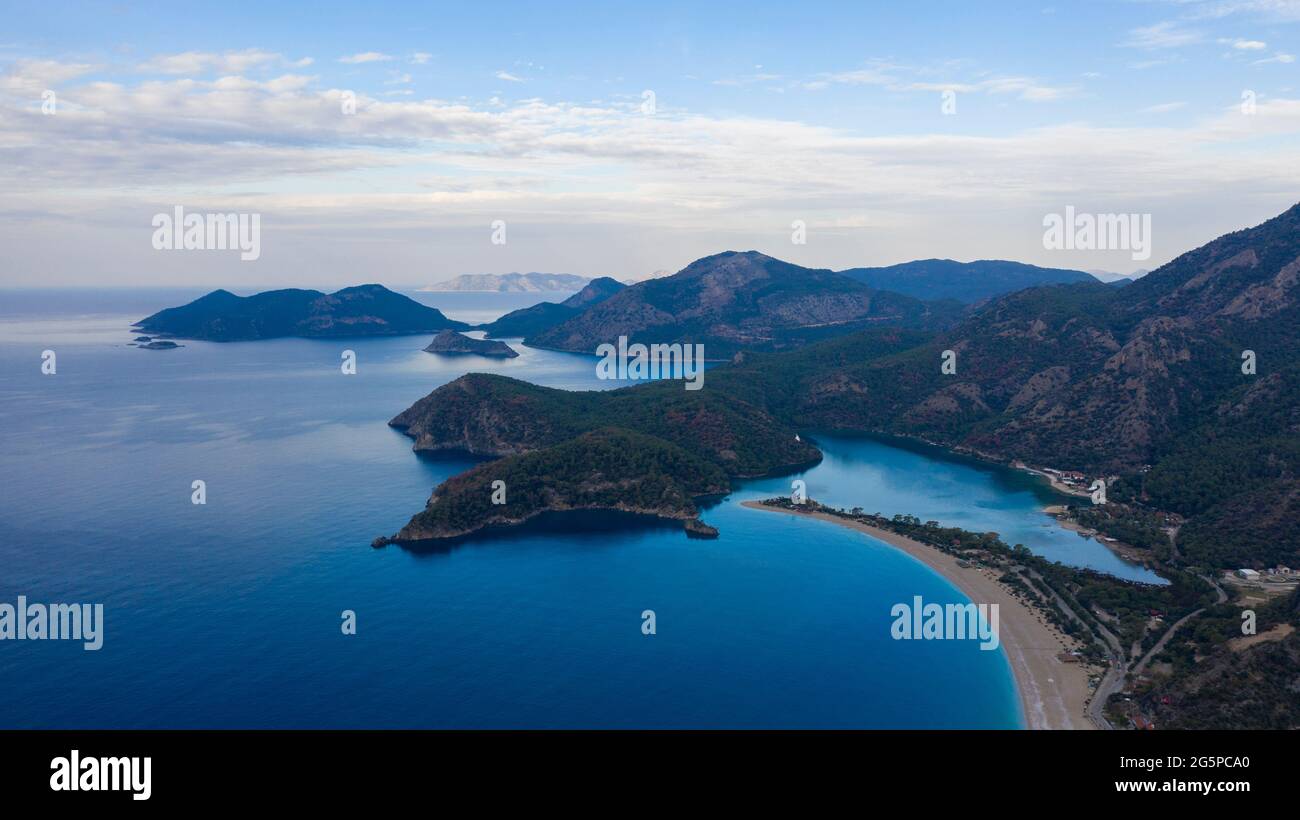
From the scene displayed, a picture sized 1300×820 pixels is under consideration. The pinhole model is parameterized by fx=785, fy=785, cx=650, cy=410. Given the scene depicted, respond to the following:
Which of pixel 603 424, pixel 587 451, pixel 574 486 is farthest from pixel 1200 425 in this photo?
pixel 574 486

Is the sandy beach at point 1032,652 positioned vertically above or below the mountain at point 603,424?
below

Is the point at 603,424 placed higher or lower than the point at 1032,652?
higher

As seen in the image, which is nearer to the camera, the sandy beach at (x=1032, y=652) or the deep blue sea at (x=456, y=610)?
the sandy beach at (x=1032, y=652)

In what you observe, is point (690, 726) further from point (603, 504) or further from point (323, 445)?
point (323, 445)

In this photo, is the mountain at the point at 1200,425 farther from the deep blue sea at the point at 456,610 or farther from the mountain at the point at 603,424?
the mountain at the point at 603,424

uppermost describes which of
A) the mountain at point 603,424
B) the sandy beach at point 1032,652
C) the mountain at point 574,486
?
the mountain at point 603,424

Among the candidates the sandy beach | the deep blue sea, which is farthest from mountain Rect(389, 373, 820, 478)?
the sandy beach

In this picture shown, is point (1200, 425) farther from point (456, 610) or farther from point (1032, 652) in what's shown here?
point (456, 610)

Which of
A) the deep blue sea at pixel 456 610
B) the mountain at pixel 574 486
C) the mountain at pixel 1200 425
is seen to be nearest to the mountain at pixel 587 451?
Result: the mountain at pixel 574 486

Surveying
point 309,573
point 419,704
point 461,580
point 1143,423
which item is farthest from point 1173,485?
point 309,573
